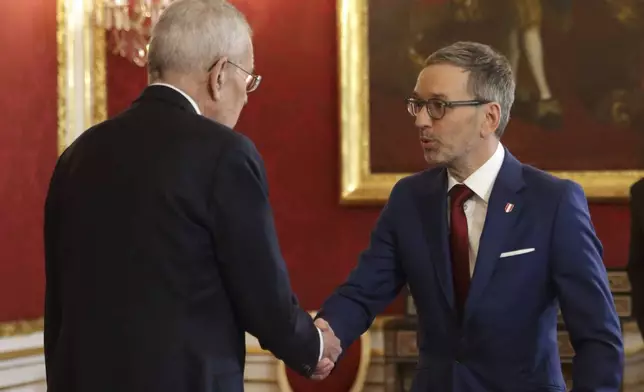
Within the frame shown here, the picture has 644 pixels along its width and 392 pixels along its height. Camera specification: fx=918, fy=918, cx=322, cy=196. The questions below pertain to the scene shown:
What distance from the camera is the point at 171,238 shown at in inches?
79.0

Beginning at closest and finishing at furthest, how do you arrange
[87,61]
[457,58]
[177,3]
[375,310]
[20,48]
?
[177,3], [457,58], [375,310], [20,48], [87,61]

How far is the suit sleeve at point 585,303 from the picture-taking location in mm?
2314

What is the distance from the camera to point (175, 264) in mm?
2008

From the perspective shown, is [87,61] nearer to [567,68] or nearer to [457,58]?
[567,68]

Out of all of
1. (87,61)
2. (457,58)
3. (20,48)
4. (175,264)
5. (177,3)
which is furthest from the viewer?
(87,61)

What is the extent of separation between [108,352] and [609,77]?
3376 millimetres

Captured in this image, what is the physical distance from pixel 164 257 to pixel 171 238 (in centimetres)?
4

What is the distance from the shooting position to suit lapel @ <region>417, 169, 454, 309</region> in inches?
98.5

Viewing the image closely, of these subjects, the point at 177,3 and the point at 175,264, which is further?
the point at 177,3

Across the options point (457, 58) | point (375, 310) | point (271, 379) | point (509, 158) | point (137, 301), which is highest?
point (457, 58)

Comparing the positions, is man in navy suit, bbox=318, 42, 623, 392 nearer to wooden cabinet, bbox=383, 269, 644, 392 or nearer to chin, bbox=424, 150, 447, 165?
chin, bbox=424, 150, 447, 165

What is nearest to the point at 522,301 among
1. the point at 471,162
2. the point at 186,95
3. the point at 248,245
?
the point at 471,162

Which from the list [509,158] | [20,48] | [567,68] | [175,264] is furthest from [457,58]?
[20,48]

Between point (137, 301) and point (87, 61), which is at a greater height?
point (87, 61)
